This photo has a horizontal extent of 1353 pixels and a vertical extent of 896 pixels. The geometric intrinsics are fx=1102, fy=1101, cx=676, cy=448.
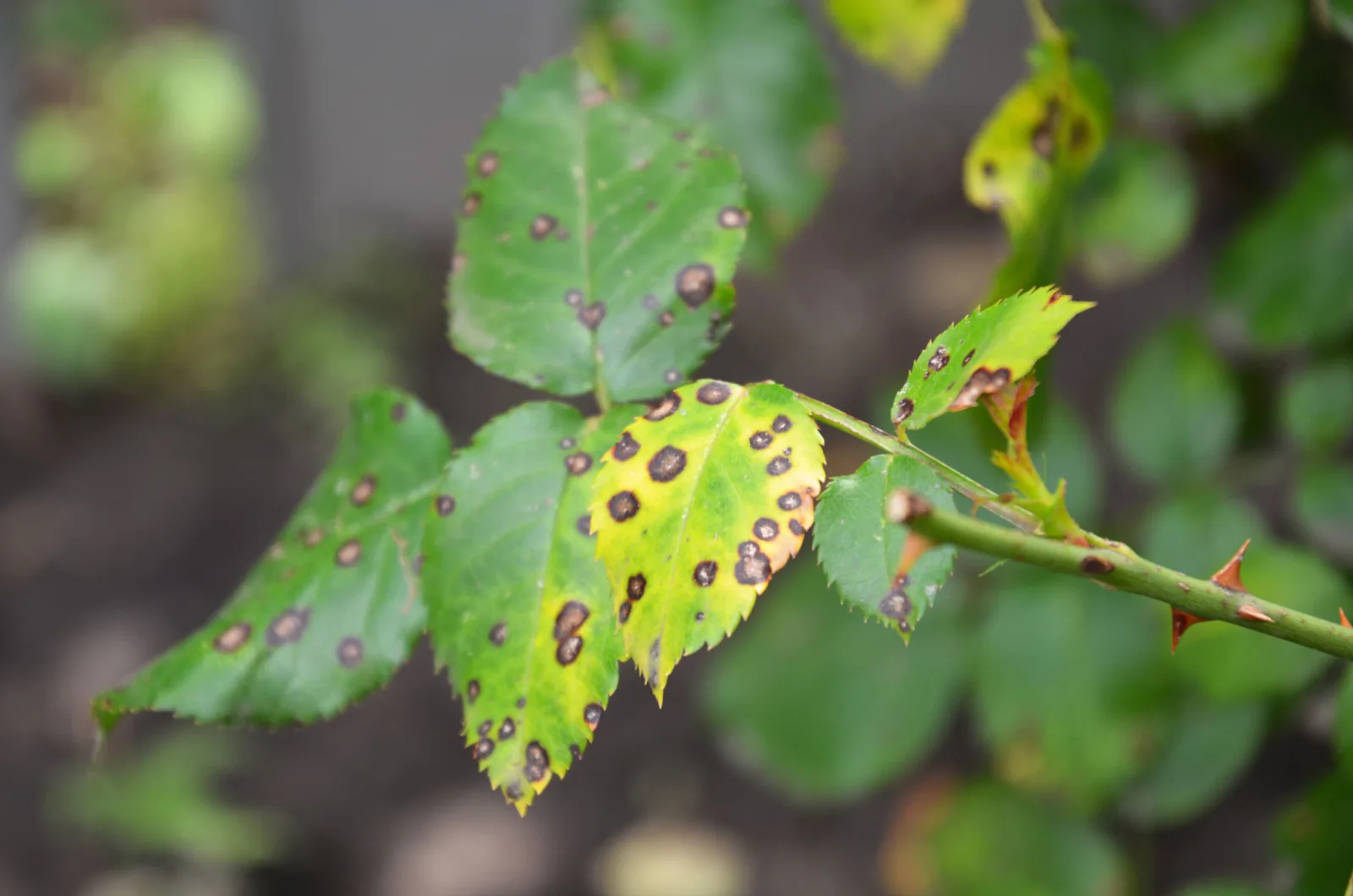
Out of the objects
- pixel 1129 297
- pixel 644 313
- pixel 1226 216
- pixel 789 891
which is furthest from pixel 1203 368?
pixel 789 891

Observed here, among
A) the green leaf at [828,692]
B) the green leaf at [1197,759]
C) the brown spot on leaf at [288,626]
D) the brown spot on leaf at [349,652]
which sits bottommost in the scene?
the green leaf at [828,692]

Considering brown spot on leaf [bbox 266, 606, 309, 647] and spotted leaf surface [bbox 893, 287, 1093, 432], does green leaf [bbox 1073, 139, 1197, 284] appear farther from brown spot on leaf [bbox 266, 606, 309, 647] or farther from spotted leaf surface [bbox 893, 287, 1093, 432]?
brown spot on leaf [bbox 266, 606, 309, 647]

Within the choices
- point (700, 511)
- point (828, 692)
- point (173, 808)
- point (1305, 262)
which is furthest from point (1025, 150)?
point (173, 808)

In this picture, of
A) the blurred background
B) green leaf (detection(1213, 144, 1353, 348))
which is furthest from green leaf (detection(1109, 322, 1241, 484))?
green leaf (detection(1213, 144, 1353, 348))

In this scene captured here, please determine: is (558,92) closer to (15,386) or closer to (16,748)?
(16,748)

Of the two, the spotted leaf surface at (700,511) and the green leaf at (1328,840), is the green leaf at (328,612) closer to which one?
the spotted leaf surface at (700,511)

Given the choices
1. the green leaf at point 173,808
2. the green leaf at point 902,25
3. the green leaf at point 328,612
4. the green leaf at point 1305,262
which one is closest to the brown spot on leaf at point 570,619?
the green leaf at point 328,612

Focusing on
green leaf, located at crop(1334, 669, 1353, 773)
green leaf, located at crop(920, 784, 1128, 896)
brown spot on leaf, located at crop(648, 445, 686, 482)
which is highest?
brown spot on leaf, located at crop(648, 445, 686, 482)
